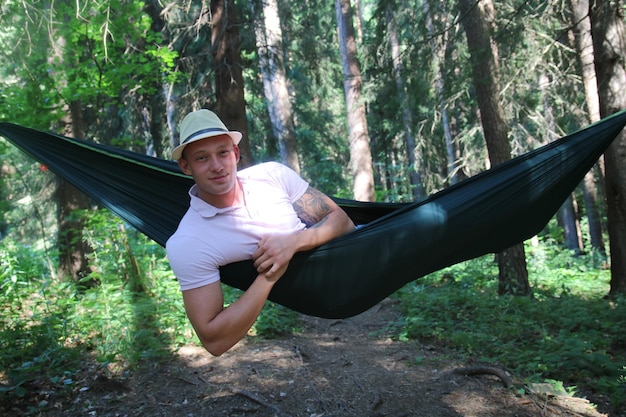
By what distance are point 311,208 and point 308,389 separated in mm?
1625

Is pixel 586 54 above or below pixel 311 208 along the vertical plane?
above

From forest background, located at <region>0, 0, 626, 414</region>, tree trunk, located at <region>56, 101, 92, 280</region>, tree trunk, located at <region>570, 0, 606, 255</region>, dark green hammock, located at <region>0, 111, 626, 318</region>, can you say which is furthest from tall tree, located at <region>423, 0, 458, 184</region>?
tree trunk, located at <region>56, 101, 92, 280</region>

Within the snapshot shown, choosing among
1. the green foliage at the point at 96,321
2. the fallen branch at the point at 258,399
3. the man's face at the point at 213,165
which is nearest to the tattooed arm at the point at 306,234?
the man's face at the point at 213,165

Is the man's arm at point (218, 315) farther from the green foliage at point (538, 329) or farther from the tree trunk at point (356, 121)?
the tree trunk at point (356, 121)

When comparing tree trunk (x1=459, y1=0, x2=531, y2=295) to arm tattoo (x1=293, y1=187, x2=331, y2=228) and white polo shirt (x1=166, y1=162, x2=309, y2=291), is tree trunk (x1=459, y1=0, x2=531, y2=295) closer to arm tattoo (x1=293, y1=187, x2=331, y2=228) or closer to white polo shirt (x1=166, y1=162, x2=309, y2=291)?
arm tattoo (x1=293, y1=187, x2=331, y2=228)

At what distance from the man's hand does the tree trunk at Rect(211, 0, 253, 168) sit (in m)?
2.99

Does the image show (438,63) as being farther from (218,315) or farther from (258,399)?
(218,315)

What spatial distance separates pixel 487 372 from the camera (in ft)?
10.2

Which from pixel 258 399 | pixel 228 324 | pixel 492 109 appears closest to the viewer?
pixel 228 324

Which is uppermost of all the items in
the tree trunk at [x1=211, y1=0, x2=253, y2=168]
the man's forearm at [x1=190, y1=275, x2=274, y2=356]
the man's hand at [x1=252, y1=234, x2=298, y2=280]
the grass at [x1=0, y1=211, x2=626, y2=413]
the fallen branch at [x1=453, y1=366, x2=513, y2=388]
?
the tree trunk at [x1=211, y1=0, x2=253, y2=168]

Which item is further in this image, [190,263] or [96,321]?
[96,321]

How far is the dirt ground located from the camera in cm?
279

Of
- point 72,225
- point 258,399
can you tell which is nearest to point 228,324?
point 258,399

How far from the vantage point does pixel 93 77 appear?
4566mm
